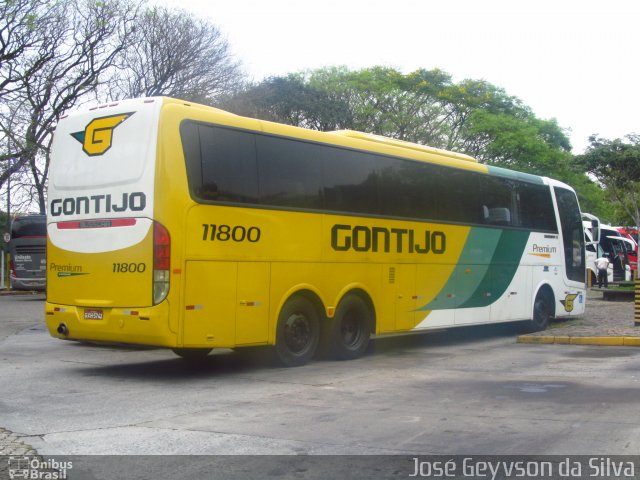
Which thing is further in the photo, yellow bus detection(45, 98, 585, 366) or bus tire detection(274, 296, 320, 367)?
bus tire detection(274, 296, 320, 367)

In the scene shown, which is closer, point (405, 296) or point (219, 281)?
point (219, 281)

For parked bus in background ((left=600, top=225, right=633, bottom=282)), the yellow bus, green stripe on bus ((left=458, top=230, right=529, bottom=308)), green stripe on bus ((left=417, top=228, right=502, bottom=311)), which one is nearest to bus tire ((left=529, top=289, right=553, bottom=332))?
green stripe on bus ((left=458, top=230, right=529, bottom=308))

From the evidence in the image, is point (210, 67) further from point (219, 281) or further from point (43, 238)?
point (219, 281)

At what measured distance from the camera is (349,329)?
1290 centimetres

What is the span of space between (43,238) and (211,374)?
1929 centimetres

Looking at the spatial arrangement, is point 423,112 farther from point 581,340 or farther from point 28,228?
point 581,340

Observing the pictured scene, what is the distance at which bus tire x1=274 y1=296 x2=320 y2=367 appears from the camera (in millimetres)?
11406

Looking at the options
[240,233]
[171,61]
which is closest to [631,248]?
[171,61]

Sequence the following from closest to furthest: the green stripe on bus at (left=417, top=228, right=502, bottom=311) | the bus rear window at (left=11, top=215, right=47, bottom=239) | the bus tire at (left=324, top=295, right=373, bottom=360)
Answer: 1. the bus tire at (left=324, top=295, right=373, bottom=360)
2. the green stripe on bus at (left=417, top=228, right=502, bottom=311)
3. the bus rear window at (left=11, top=215, right=47, bottom=239)

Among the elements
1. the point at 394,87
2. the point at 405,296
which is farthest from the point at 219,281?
the point at 394,87

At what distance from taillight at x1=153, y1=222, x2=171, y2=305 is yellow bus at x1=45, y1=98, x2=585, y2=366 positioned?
0.05 feet

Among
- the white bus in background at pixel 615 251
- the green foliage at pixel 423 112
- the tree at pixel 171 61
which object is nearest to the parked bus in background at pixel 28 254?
the tree at pixel 171 61

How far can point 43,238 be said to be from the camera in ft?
92.8

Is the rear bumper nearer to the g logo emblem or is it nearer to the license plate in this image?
the license plate
